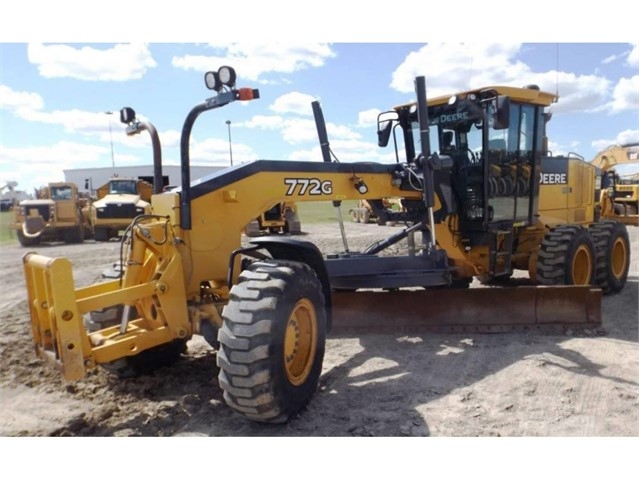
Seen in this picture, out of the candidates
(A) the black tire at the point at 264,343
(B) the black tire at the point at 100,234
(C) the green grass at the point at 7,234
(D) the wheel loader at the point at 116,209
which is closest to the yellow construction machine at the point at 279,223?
(D) the wheel loader at the point at 116,209

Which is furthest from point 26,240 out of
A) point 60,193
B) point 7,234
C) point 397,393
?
point 397,393

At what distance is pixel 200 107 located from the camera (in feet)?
13.7

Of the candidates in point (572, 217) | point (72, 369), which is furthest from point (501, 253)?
point (72, 369)

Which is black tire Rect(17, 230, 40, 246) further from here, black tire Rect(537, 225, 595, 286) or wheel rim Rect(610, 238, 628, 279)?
wheel rim Rect(610, 238, 628, 279)

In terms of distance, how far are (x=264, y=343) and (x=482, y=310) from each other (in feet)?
10.8

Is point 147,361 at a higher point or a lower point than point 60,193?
lower

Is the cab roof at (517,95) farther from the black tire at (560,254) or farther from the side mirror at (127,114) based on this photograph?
the side mirror at (127,114)

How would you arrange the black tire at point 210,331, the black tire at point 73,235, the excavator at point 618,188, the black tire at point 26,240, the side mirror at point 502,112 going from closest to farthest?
the black tire at point 210,331 < the side mirror at point 502,112 < the excavator at point 618,188 < the black tire at point 26,240 < the black tire at point 73,235

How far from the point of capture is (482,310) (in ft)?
19.7

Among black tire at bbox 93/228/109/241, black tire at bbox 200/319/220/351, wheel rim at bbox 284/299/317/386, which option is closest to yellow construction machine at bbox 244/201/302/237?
black tire at bbox 93/228/109/241

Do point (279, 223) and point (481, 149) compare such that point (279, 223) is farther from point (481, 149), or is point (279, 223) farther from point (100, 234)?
point (481, 149)

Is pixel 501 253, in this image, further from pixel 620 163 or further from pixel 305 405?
pixel 620 163

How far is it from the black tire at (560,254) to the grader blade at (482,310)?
759 mm

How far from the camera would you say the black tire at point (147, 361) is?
459cm
